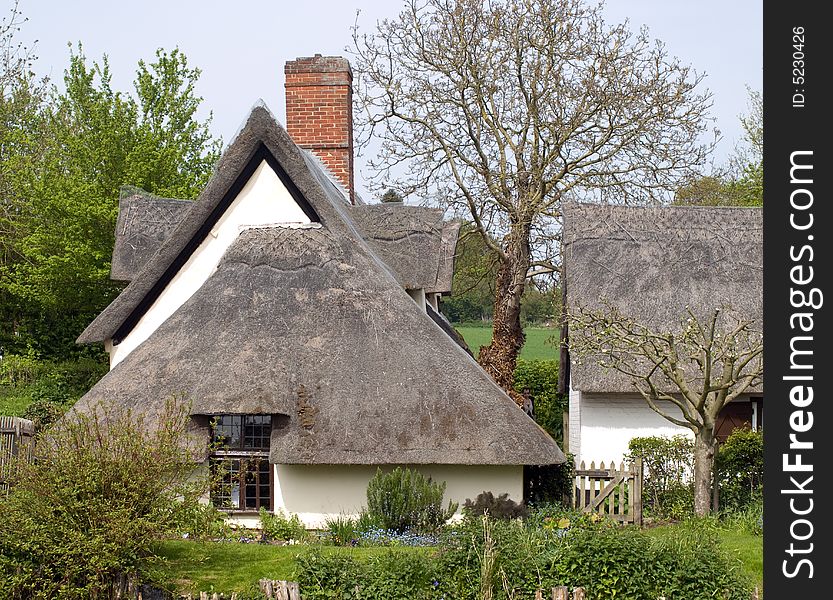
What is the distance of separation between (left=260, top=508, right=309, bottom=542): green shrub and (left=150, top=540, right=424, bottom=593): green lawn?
1115 millimetres

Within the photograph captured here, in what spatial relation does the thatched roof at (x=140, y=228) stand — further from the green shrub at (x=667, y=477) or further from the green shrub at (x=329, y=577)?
the green shrub at (x=329, y=577)

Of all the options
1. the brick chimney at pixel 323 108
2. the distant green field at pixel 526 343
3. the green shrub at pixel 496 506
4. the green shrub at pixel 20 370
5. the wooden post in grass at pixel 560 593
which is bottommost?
the wooden post in grass at pixel 560 593

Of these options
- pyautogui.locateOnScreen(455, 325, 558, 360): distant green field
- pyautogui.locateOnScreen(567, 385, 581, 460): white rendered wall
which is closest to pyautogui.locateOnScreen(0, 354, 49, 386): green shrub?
pyautogui.locateOnScreen(567, 385, 581, 460): white rendered wall

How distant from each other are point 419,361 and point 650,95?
14.5 metres

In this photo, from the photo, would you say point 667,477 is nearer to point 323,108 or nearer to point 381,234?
point 381,234

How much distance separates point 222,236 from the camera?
18.3 m

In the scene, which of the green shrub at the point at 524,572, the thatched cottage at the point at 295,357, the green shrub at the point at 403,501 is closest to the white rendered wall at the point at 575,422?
the thatched cottage at the point at 295,357

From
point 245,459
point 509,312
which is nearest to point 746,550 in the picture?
point 245,459

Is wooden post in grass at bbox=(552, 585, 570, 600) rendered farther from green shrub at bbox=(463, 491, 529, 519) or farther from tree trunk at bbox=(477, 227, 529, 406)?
tree trunk at bbox=(477, 227, 529, 406)

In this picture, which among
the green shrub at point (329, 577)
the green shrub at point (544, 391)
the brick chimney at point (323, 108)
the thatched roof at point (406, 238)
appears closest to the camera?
the green shrub at point (329, 577)

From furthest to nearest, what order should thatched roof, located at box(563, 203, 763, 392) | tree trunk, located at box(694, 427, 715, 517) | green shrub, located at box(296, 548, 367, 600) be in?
thatched roof, located at box(563, 203, 763, 392) → tree trunk, located at box(694, 427, 715, 517) → green shrub, located at box(296, 548, 367, 600)

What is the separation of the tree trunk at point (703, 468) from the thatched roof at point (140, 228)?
10.4 m

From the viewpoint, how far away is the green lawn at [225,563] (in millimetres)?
12070

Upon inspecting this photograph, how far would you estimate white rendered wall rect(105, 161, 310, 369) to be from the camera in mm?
18188
